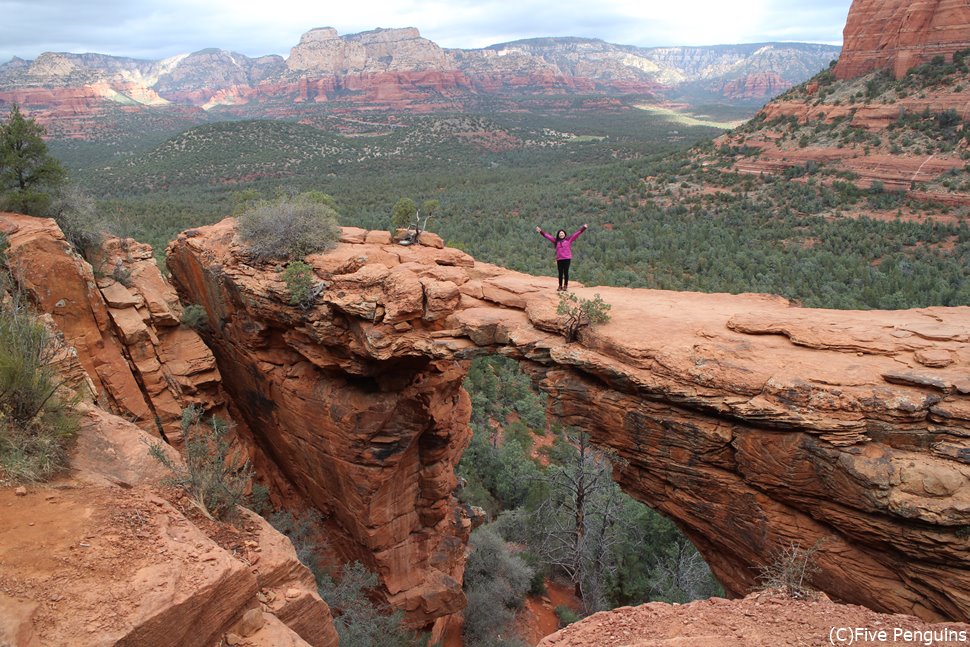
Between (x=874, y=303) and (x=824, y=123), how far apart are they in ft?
93.8

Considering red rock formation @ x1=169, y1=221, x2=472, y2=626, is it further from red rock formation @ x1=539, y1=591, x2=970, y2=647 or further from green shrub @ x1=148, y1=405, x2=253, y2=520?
red rock formation @ x1=539, y1=591, x2=970, y2=647

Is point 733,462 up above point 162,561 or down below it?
below

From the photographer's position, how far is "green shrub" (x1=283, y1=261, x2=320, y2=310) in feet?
33.4

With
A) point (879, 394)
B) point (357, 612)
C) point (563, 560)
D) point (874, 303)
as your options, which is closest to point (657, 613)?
point (879, 394)

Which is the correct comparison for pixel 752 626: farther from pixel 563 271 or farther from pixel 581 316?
pixel 563 271

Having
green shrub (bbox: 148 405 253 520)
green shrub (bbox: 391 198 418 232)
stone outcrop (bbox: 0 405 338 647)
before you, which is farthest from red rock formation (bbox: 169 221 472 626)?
stone outcrop (bbox: 0 405 338 647)

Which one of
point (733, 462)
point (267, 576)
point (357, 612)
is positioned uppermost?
point (733, 462)

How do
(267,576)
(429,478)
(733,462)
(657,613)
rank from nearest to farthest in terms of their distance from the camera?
(657,613)
(267,576)
(733,462)
(429,478)

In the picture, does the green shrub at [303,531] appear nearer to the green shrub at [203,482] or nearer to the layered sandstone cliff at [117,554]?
the layered sandstone cliff at [117,554]

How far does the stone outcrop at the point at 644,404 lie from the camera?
6.22 m

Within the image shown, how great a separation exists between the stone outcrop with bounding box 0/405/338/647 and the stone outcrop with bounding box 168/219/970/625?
14.2 ft

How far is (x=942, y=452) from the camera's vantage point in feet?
19.7

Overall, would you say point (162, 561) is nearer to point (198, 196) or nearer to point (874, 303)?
point (874, 303)

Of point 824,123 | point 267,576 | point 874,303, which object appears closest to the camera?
point 267,576
